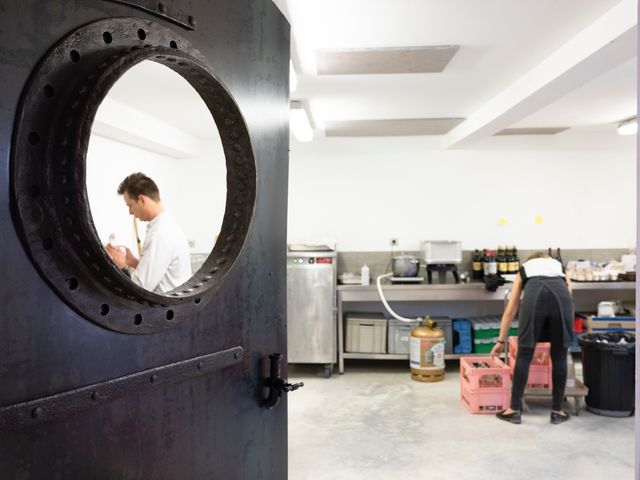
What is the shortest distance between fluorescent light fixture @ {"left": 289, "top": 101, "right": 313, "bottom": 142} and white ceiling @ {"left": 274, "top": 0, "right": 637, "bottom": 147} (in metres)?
0.09

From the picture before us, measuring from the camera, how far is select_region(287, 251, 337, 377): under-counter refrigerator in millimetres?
5621

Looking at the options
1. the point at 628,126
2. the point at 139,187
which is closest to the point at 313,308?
the point at 139,187

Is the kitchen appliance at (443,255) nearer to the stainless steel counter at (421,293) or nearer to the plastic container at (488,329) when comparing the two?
the stainless steel counter at (421,293)

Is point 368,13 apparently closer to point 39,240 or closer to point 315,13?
point 315,13

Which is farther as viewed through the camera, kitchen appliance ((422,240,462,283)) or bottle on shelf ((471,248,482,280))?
bottle on shelf ((471,248,482,280))

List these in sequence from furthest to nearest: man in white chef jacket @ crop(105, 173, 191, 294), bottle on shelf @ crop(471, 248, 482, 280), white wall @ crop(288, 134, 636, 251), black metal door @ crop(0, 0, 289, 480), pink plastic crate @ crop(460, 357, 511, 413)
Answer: white wall @ crop(288, 134, 636, 251) → bottle on shelf @ crop(471, 248, 482, 280) → pink plastic crate @ crop(460, 357, 511, 413) → man in white chef jacket @ crop(105, 173, 191, 294) → black metal door @ crop(0, 0, 289, 480)

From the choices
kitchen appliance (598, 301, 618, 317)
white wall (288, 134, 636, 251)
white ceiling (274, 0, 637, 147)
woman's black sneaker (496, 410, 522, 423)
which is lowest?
woman's black sneaker (496, 410, 522, 423)

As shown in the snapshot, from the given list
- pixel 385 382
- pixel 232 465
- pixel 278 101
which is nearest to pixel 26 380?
pixel 232 465

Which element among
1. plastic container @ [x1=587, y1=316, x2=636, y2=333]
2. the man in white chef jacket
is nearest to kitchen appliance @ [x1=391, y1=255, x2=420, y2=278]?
plastic container @ [x1=587, y1=316, x2=636, y2=333]

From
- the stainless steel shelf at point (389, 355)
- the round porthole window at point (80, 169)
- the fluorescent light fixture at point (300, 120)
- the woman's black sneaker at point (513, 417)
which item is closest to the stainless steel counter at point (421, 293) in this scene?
the stainless steel shelf at point (389, 355)

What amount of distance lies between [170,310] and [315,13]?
2263 millimetres

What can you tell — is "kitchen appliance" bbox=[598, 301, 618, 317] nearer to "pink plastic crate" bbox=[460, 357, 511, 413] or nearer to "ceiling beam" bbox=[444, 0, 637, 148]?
"pink plastic crate" bbox=[460, 357, 511, 413]

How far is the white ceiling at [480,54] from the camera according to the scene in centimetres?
279

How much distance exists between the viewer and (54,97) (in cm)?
86
